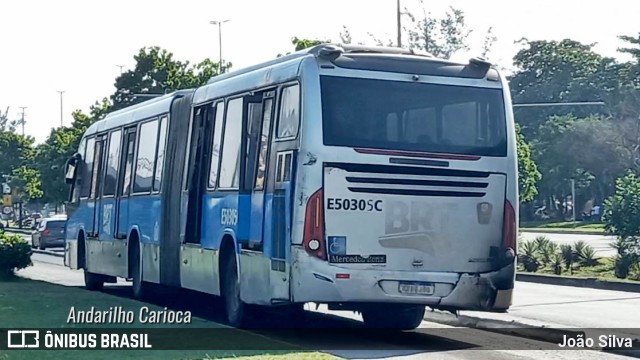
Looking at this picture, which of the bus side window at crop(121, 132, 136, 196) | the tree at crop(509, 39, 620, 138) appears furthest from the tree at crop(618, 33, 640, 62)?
the bus side window at crop(121, 132, 136, 196)

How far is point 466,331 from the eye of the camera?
1648 cm

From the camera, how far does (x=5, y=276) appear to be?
1069 inches

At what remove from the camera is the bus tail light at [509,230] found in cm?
1472

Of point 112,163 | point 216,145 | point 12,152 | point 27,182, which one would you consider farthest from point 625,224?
point 12,152

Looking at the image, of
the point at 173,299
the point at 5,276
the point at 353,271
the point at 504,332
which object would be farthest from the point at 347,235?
the point at 5,276

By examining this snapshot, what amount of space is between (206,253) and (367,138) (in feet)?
13.7

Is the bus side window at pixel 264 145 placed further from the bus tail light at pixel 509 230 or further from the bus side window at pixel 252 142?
the bus tail light at pixel 509 230

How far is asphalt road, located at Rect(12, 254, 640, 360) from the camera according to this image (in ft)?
44.5

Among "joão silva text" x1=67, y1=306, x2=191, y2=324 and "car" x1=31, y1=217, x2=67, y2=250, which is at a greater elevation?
"car" x1=31, y1=217, x2=67, y2=250

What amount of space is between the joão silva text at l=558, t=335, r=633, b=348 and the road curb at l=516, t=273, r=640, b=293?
36.0 ft

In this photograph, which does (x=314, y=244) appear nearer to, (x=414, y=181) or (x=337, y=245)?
(x=337, y=245)

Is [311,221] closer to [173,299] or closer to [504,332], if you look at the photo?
[504,332]

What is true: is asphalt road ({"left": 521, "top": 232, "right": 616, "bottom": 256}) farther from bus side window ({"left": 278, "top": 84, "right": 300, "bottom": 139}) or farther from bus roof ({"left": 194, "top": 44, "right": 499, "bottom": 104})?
bus side window ({"left": 278, "top": 84, "right": 300, "bottom": 139})

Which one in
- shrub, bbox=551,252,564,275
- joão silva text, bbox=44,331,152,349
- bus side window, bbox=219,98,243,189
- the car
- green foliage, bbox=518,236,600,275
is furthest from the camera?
the car
